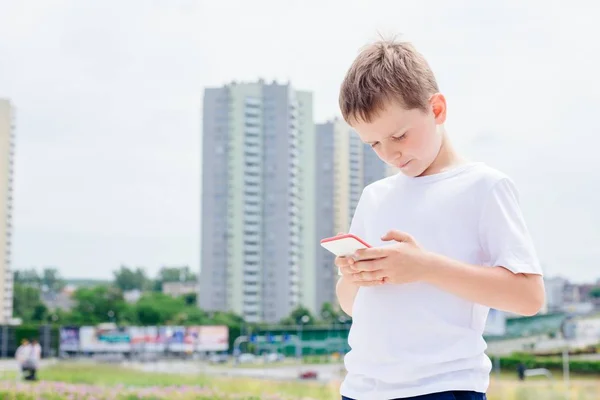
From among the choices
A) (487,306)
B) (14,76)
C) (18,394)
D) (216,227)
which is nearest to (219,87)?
(216,227)

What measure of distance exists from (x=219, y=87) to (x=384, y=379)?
28.0 ft

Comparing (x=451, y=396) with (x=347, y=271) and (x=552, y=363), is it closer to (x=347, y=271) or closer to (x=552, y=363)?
(x=347, y=271)

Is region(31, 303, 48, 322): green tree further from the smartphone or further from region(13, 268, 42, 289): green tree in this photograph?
the smartphone

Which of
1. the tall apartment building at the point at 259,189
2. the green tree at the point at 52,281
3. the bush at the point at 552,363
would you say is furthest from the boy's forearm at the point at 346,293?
the green tree at the point at 52,281

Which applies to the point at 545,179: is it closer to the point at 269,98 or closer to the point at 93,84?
the point at 93,84

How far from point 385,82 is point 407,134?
5cm

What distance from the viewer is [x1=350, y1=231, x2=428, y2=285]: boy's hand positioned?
557mm

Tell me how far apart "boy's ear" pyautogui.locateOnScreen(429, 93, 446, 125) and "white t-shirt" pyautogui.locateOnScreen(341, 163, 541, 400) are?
0.04 meters

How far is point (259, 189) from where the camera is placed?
945 cm

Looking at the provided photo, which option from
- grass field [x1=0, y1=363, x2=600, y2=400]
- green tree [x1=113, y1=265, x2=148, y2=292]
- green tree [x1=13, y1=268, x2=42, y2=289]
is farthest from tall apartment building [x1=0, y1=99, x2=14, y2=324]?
Result: green tree [x1=113, y1=265, x2=148, y2=292]

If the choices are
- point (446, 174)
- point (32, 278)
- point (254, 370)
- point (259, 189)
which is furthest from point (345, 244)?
point (32, 278)

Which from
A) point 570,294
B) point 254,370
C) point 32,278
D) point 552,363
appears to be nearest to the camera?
point 552,363

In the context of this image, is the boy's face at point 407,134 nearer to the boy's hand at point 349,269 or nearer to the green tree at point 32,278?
the boy's hand at point 349,269

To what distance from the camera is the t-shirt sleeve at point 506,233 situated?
578 mm
